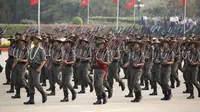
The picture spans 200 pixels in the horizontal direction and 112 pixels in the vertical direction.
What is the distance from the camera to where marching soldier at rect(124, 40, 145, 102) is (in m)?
21.7

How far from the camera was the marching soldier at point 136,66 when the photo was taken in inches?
854

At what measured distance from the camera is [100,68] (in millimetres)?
20953

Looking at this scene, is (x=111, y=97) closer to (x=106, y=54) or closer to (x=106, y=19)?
(x=106, y=54)

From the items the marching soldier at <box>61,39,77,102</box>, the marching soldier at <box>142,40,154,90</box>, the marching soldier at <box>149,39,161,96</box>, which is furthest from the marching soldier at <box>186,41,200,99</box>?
the marching soldier at <box>61,39,77,102</box>

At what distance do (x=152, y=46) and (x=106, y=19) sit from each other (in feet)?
203

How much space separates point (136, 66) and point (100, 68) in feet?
4.11

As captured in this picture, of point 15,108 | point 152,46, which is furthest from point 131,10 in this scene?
point 15,108

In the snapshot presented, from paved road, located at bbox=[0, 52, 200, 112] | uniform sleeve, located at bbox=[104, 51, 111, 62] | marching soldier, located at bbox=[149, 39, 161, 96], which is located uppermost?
uniform sleeve, located at bbox=[104, 51, 111, 62]

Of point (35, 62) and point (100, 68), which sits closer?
point (35, 62)

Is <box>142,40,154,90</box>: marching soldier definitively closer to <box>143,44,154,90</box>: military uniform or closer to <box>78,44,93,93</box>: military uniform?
<box>143,44,154,90</box>: military uniform

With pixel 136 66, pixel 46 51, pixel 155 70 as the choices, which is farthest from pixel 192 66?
pixel 46 51

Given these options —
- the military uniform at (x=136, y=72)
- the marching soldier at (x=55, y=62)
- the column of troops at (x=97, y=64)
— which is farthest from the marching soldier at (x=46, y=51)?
the military uniform at (x=136, y=72)

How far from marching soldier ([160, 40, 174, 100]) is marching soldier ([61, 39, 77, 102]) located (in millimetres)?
2648

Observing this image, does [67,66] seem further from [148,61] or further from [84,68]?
[148,61]
